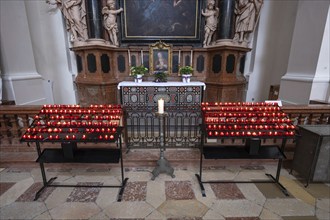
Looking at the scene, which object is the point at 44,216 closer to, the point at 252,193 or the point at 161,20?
the point at 252,193

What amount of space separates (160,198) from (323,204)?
1.85 metres

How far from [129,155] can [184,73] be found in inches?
161

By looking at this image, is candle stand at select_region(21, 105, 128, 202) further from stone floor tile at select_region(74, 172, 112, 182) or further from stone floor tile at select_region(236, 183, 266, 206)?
stone floor tile at select_region(236, 183, 266, 206)

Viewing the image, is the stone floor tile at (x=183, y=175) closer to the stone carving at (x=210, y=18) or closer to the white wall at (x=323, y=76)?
the white wall at (x=323, y=76)

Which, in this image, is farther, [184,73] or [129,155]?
[184,73]

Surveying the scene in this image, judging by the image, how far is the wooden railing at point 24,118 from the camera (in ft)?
8.99

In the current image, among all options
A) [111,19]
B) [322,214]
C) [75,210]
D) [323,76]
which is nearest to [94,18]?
[111,19]

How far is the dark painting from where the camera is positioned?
6.42 m

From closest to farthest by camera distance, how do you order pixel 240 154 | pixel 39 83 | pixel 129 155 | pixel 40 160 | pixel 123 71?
pixel 40 160 < pixel 240 154 < pixel 129 155 < pixel 39 83 < pixel 123 71

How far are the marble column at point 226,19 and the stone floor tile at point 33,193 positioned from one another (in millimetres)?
6426

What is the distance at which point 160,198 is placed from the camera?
2115 millimetres

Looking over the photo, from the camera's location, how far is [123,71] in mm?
6762

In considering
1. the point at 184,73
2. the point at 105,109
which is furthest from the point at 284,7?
the point at 105,109

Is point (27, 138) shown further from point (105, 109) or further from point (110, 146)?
point (110, 146)
